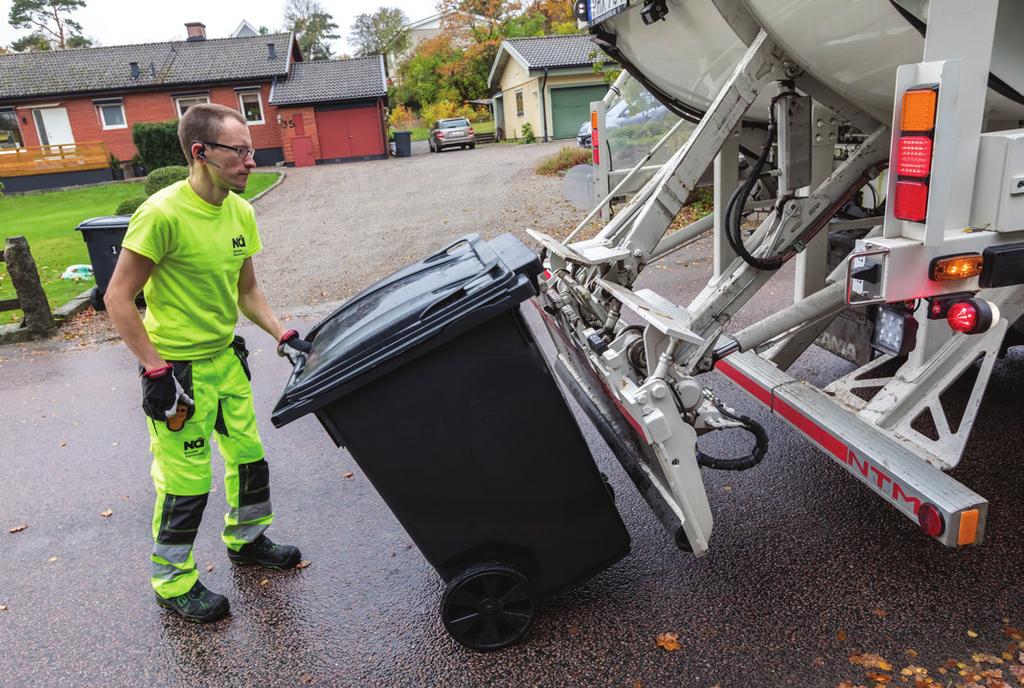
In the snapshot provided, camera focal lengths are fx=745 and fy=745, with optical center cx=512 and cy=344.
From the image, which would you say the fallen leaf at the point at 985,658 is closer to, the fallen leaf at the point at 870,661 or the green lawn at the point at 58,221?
the fallen leaf at the point at 870,661

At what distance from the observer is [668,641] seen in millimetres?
2559

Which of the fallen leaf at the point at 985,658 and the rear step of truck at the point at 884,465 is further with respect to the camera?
the fallen leaf at the point at 985,658

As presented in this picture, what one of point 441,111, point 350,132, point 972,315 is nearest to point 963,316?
point 972,315

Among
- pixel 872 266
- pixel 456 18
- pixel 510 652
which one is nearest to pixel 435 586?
pixel 510 652

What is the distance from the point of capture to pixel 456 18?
47.9 meters

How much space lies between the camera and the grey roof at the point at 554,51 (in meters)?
31.9

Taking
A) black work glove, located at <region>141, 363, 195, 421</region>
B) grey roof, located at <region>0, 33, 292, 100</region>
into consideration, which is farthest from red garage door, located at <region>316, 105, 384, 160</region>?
black work glove, located at <region>141, 363, 195, 421</region>

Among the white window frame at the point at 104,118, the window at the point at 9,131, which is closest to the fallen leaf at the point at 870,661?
the white window frame at the point at 104,118

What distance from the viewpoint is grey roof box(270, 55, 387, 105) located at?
101ft

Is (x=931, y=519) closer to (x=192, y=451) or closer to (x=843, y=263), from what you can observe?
(x=843, y=263)

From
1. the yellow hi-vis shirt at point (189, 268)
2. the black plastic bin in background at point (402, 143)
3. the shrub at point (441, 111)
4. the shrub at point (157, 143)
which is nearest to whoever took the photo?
the yellow hi-vis shirt at point (189, 268)

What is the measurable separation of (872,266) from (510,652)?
1718mm

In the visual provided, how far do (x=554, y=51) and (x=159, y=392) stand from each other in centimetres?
3352

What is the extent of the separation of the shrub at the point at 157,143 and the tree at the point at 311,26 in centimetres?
4700
